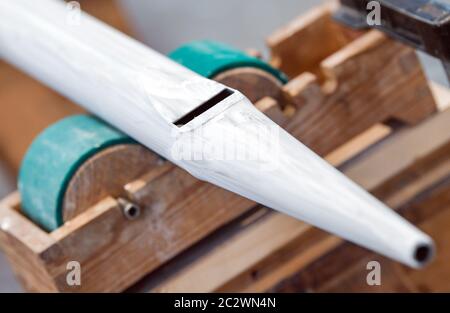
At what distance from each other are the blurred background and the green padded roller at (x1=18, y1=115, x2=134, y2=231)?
0.78 meters

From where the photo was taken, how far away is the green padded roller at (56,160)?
1.00 m

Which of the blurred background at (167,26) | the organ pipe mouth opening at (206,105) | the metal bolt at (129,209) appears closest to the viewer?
the organ pipe mouth opening at (206,105)

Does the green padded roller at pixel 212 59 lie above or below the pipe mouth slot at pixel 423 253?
above

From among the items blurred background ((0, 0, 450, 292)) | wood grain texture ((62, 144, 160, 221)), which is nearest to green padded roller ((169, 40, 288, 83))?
wood grain texture ((62, 144, 160, 221))

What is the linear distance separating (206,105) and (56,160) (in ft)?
0.80

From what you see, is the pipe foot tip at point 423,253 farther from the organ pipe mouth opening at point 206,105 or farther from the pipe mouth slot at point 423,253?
the organ pipe mouth opening at point 206,105

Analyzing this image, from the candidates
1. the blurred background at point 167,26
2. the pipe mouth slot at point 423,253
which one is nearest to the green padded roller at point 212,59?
the pipe mouth slot at point 423,253

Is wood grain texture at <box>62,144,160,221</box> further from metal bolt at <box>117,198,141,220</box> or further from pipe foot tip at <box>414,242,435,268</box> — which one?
pipe foot tip at <box>414,242,435,268</box>

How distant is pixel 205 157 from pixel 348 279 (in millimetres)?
348

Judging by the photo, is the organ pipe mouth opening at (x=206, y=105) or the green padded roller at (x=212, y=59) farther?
the green padded roller at (x=212, y=59)

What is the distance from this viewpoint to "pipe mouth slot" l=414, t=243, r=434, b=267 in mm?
667

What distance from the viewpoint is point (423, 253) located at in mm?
672

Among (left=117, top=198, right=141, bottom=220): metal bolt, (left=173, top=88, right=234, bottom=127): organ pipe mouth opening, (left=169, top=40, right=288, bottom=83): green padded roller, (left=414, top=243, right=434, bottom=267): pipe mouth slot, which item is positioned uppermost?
(left=173, top=88, right=234, bottom=127): organ pipe mouth opening

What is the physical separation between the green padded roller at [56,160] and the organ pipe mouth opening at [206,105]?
17 centimetres
